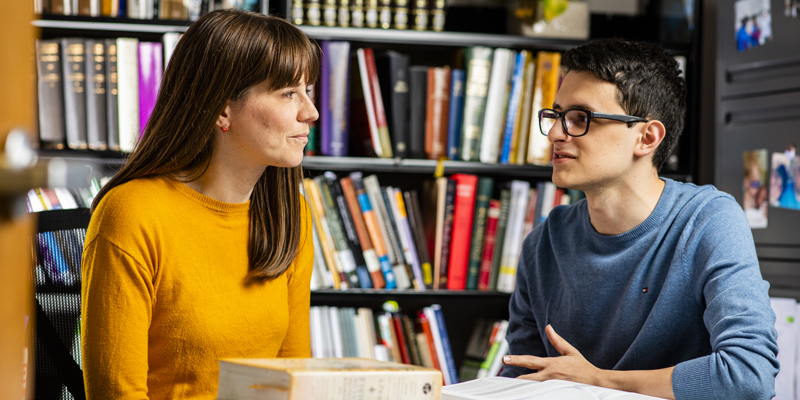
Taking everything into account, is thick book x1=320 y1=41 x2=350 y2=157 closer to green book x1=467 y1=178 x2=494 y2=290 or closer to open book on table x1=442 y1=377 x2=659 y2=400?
green book x1=467 y1=178 x2=494 y2=290

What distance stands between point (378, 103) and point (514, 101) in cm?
42

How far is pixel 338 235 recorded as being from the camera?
75.3 inches

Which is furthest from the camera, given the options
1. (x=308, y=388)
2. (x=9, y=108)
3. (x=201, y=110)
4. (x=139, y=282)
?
(x=201, y=110)

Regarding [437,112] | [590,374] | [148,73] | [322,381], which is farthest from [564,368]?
[148,73]

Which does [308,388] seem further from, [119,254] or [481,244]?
[481,244]

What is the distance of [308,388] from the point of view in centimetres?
55

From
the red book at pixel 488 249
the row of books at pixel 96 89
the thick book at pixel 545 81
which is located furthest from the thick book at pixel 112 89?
the thick book at pixel 545 81

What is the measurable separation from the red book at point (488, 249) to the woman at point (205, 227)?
0.87 metres

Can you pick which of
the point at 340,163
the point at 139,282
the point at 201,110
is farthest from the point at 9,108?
the point at 340,163

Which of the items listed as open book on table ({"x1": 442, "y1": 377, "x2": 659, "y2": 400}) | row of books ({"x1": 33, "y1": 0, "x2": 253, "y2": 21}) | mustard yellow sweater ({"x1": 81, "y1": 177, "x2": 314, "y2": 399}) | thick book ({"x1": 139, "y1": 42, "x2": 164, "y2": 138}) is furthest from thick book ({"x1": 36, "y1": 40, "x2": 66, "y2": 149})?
open book on table ({"x1": 442, "y1": 377, "x2": 659, "y2": 400})

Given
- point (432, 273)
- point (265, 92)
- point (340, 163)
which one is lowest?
point (432, 273)

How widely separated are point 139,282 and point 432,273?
1.14m

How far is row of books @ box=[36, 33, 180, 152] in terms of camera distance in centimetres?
181

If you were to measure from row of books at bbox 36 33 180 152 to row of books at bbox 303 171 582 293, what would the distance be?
1.75ft
